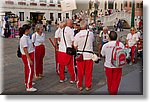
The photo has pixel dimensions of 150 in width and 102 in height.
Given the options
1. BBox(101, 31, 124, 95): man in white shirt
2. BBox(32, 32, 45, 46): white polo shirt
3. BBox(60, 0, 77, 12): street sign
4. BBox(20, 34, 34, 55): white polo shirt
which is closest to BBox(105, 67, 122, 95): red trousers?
BBox(101, 31, 124, 95): man in white shirt

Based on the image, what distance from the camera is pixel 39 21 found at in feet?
12.8

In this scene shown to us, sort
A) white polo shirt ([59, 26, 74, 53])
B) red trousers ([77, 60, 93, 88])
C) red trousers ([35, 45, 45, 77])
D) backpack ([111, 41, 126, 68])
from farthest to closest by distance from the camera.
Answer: red trousers ([35, 45, 45, 77]) → white polo shirt ([59, 26, 74, 53]) → red trousers ([77, 60, 93, 88]) → backpack ([111, 41, 126, 68])

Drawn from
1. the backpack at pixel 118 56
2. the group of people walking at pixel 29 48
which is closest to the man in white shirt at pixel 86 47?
the backpack at pixel 118 56

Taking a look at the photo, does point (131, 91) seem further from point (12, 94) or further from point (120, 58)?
point (12, 94)

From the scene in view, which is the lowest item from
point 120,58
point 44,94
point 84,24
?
point 44,94

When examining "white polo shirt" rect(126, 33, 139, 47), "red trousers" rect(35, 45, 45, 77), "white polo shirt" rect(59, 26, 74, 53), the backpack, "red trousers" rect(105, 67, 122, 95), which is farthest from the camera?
"white polo shirt" rect(126, 33, 139, 47)

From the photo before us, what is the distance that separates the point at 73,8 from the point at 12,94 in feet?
4.59

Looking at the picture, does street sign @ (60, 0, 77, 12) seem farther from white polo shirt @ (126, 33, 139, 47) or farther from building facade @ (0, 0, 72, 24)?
white polo shirt @ (126, 33, 139, 47)

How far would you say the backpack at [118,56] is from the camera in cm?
324

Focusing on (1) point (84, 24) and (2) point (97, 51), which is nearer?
(1) point (84, 24)

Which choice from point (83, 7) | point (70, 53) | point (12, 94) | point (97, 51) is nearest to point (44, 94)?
point (12, 94)

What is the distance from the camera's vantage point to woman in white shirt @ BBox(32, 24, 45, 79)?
4.09 m

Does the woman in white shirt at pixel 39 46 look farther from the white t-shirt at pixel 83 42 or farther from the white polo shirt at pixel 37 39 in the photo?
the white t-shirt at pixel 83 42

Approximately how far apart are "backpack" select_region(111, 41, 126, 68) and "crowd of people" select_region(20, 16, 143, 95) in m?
0.04
